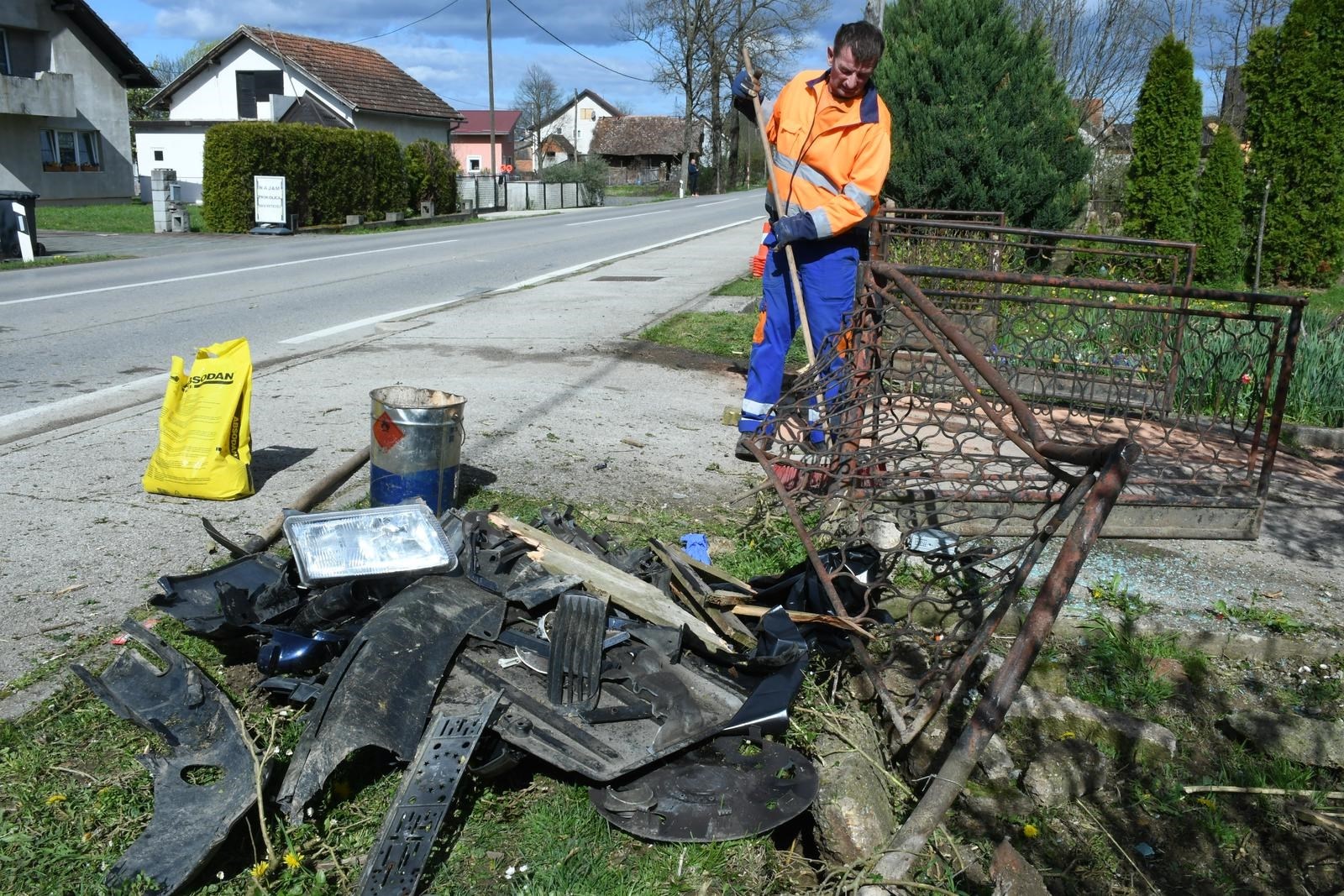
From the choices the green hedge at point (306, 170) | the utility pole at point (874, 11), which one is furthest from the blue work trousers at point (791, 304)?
the green hedge at point (306, 170)

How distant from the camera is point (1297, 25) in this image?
14164mm

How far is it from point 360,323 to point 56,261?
9.21 meters

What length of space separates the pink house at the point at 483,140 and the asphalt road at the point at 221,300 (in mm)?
57456

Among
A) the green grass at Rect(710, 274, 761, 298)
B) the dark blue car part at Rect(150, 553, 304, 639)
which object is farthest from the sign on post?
the dark blue car part at Rect(150, 553, 304, 639)

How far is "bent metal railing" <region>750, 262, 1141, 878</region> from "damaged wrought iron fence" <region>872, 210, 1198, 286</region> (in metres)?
1.91

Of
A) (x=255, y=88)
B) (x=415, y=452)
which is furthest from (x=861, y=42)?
(x=255, y=88)

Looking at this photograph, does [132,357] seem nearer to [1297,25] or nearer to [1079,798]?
[1079,798]

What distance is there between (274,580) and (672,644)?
4.68ft

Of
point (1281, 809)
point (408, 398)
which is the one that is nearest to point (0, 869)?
point (408, 398)

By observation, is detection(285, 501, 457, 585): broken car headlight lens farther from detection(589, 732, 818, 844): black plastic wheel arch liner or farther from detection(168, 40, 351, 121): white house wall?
detection(168, 40, 351, 121): white house wall

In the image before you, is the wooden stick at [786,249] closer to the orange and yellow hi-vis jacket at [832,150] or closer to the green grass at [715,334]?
the orange and yellow hi-vis jacket at [832,150]

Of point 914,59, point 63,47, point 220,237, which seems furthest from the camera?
point 63,47

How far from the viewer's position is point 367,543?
3617mm

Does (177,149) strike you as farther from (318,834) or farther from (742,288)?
(318,834)
